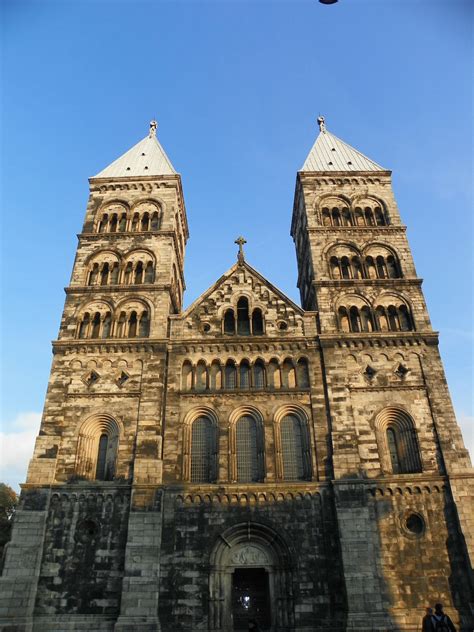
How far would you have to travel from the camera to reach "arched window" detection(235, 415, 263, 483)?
25594mm

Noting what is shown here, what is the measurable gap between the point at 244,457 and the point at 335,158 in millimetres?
24532

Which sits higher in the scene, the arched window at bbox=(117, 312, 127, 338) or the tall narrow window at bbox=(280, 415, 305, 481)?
the arched window at bbox=(117, 312, 127, 338)

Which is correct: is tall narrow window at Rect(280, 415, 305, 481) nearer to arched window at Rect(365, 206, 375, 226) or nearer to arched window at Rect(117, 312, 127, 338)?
arched window at Rect(117, 312, 127, 338)

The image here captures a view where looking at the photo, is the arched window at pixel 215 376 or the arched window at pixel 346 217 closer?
the arched window at pixel 215 376

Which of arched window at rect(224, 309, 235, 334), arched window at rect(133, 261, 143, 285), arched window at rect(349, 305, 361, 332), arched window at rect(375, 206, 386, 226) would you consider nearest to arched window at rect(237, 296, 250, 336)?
arched window at rect(224, 309, 235, 334)

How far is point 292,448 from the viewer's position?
1028 inches

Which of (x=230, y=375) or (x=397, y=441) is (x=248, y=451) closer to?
(x=230, y=375)

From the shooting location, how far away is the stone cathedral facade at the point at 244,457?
73.5ft

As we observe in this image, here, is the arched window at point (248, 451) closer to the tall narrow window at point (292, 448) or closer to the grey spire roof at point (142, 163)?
the tall narrow window at point (292, 448)

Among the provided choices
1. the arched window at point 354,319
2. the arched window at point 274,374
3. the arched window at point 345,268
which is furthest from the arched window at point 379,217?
the arched window at point 274,374

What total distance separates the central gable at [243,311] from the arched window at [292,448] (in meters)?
5.32

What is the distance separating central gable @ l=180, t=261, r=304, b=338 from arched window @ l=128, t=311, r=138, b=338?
112 inches

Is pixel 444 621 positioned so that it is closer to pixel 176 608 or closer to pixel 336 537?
pixel 336 537

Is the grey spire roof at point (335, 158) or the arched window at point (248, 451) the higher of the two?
the grey spire roof at point (335, 158)
